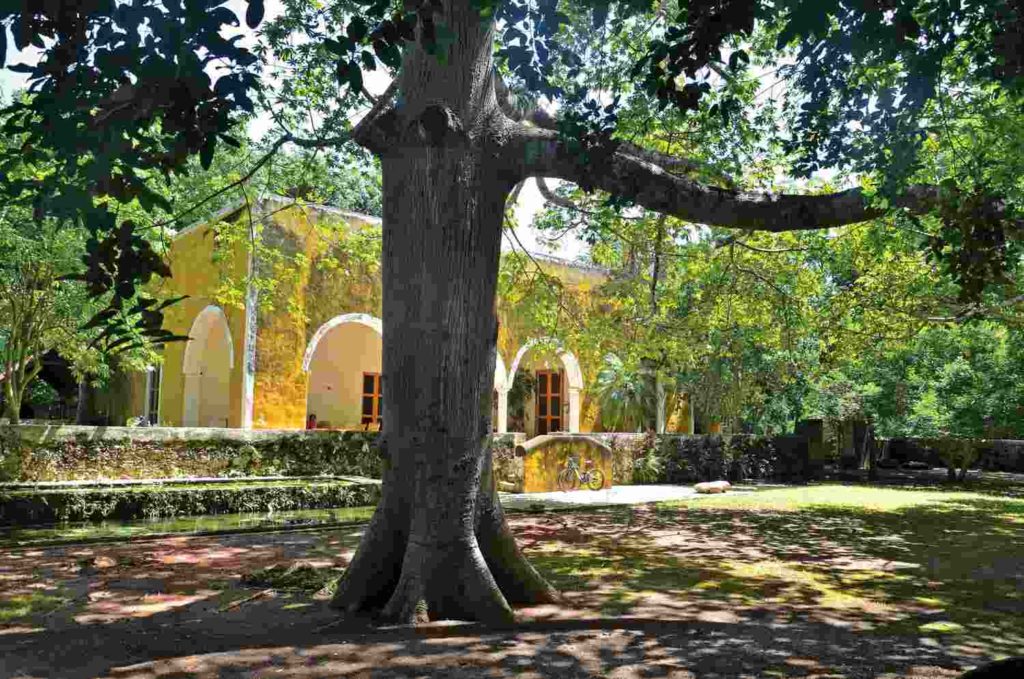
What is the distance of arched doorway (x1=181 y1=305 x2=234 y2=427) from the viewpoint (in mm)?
20188

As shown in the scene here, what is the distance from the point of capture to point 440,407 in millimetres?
5496

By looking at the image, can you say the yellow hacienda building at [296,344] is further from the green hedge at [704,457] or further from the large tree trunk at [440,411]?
the large tree trunk at [440,411]

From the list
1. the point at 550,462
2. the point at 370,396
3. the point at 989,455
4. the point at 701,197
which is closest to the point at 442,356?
the point at 701,197

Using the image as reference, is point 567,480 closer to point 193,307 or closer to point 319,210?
point 319,210

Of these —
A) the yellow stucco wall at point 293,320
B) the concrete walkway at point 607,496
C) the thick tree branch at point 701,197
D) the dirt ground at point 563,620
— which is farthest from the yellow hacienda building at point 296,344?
the thick tree branch at point 701,197

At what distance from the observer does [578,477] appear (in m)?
16.1

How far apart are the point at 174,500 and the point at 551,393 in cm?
1470

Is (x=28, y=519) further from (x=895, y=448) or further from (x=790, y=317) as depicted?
(x=895, y=448)

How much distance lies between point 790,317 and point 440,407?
860cm

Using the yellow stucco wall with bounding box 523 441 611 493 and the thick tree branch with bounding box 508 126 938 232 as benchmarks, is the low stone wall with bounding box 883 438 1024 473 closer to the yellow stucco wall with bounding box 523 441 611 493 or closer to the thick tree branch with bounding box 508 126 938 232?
the yellow stucco wall with bounding box 523 441 611 493

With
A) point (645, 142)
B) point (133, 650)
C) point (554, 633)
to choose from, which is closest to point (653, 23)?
point (645, 142)

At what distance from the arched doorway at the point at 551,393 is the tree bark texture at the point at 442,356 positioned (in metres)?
16.6

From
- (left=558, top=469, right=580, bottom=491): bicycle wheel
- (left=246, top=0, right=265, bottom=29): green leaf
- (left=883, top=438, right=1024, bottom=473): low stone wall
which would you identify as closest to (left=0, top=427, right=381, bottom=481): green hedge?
(left=558, top=469, right=580, bottom=491): bicycle wheel

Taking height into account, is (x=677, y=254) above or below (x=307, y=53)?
below
